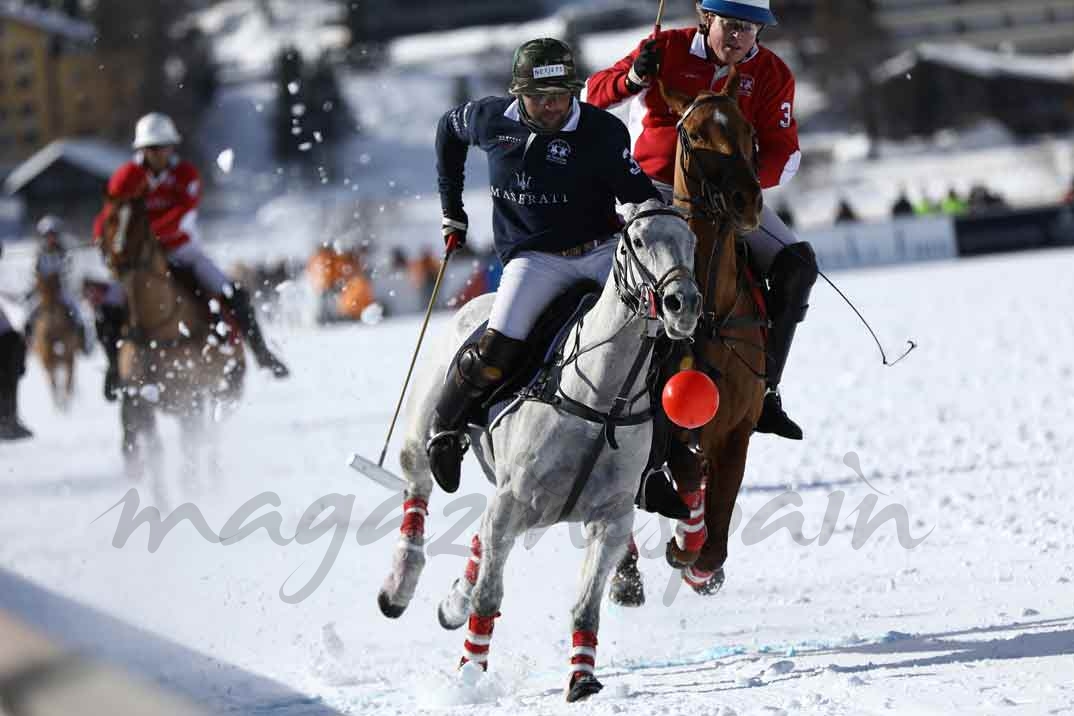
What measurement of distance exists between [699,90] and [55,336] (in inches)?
614

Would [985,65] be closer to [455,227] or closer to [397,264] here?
[397,264]

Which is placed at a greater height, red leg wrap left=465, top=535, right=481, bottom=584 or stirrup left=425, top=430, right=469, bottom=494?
stirrup left=425, top=430, right=469, bottom=494

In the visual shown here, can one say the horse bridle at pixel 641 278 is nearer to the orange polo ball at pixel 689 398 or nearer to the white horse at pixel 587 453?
the white horse at pixel 587 453

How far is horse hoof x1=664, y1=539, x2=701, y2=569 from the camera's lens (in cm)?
696

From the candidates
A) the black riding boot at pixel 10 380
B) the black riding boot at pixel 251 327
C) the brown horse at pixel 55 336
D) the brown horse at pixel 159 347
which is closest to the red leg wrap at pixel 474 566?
the brown horse at pixel 159 347

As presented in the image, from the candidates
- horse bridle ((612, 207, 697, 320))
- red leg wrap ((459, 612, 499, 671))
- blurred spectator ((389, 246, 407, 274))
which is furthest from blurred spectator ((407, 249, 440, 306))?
horse bridle ((612, 207, 697, 320))

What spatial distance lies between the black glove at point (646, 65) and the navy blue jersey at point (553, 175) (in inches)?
21.5

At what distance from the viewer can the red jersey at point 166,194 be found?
39.0 ft

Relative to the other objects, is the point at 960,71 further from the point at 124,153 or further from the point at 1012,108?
the point at 124,153

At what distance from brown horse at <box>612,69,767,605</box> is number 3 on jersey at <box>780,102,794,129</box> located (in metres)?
0.29

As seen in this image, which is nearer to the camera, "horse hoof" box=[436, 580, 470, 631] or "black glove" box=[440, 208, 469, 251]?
"horse hoof" box=[436, 580, 470, 631]

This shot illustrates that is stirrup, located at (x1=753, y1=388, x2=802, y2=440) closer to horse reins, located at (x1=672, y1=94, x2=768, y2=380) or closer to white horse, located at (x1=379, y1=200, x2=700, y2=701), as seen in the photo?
horse reins, located at (x1=672, y1=94, x2=768, y2=380)

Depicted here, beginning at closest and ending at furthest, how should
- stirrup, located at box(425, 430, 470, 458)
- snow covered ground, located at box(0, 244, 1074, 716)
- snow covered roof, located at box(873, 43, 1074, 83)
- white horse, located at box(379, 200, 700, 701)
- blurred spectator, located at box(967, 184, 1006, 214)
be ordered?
1. white horse, located at box(379, 200, 700, 701)
2. snow covered ground, located at box(0, 244, 1074, 716)
3. stirrup, located at box(425, 430, 470, 458)
4. blurred spectator, located at box(967, 184, 1006, 214)
5. snow covered roof, located at box(873, 43, 1074, 83)

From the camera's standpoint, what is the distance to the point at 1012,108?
64.2 m
